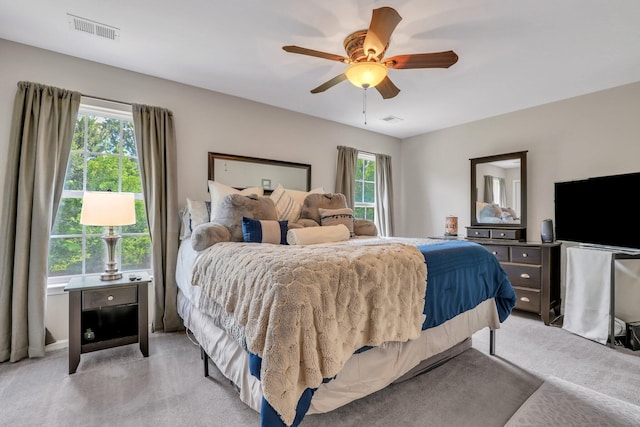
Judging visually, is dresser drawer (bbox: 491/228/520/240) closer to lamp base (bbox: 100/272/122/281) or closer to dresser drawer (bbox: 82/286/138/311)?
Answer: dresser drawer (bbox: 82/286/138/311)

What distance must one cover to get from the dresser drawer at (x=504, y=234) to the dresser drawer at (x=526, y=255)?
0.82ft

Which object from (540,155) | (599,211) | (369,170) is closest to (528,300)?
(599,211)

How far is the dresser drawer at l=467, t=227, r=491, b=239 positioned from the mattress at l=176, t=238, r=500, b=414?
188cm

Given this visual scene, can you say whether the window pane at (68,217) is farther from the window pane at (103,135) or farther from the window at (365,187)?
the window at (365,187)

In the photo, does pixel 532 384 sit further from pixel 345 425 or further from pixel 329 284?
pixel 329 284

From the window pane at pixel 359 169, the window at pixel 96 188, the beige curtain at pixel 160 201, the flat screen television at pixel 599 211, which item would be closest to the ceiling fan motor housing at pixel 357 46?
the beige curtain at pixel 160 201

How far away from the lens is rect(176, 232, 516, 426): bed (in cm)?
121

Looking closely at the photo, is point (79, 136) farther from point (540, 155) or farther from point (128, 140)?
point (540, 155)

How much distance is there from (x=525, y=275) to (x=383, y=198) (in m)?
2.31

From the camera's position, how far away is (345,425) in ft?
5.36

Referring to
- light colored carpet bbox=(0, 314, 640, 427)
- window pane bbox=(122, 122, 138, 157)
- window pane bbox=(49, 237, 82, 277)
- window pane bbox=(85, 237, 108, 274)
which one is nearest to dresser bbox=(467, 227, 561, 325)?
light colored carpet bbox=(0, 314, 640, 427)

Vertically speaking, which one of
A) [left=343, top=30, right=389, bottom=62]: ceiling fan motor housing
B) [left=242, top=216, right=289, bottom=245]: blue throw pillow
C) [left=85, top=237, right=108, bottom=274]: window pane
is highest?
[left=343, top=30, right=389, bottom=62]: ceiling fan motor housing

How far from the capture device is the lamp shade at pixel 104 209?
2.32 metres

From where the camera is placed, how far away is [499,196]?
421cm
